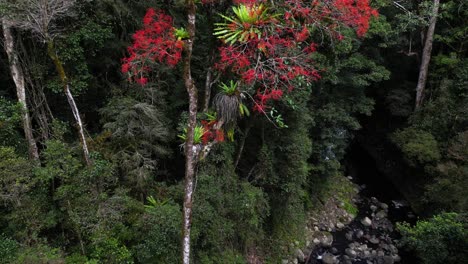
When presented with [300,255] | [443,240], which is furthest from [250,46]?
[300,255]

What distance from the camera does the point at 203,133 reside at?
670cm

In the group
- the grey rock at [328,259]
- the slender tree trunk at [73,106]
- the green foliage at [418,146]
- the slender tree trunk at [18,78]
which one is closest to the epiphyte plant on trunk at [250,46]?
the slender tree trunk at [73,106]

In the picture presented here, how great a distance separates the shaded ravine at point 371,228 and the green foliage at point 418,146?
272 centimetres

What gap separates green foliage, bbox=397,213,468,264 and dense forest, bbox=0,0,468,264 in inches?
1.5

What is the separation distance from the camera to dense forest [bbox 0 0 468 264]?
6.30 meters

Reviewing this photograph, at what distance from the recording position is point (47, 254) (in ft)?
19.8

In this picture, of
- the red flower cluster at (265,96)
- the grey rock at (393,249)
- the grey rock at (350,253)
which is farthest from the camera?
the grey rock at (393,249)

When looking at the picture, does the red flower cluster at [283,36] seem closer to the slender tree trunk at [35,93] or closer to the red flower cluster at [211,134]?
the red flower cluster at [211,134]

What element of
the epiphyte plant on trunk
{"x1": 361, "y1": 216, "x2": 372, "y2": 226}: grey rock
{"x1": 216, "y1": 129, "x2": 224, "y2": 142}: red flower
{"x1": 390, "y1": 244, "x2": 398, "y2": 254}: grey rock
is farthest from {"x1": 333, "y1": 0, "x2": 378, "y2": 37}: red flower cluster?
{"x1": 361, "y1": 216, "x2": 372, "y2": 226}: grey rock

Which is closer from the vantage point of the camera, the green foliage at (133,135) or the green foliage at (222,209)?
the green foliage at (222,209)

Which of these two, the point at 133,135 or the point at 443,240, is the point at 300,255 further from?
the point at 133,135

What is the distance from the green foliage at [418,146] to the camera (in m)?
12.4

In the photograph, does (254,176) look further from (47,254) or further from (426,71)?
(426,71)

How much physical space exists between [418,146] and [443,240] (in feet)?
15.8
